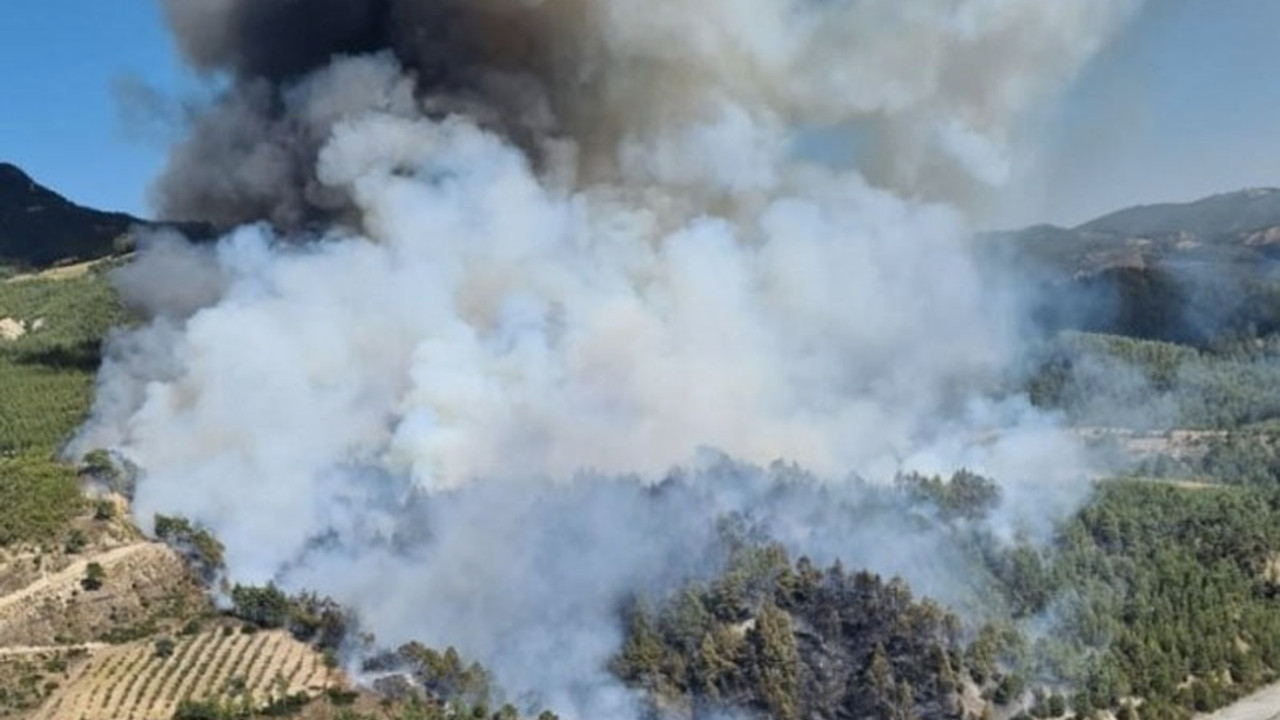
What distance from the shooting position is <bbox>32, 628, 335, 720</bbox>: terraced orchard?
1544 inches

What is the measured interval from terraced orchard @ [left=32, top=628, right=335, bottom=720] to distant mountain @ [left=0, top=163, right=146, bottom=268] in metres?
94.9

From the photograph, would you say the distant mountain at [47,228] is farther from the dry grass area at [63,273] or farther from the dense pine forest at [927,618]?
the dense pine forest at [927,618]

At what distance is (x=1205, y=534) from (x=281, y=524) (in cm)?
3813

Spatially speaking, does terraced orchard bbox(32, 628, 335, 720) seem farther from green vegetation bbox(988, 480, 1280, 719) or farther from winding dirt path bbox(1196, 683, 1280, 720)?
winding dirt path bbox(1196, 683, 1280, 720)

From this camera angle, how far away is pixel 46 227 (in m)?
150

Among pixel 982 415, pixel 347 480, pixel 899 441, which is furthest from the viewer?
pixel 982 415

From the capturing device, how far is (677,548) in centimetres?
4931

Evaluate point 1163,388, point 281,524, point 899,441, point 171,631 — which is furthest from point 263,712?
point 1163,388

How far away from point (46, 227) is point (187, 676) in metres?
122

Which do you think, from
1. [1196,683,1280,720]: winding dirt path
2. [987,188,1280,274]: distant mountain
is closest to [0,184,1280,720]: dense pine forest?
[1196,683,1280,720]: winding dirt path

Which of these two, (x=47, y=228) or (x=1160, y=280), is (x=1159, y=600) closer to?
(x=1160, y=280)

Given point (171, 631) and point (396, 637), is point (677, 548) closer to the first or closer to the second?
point (396, 637)

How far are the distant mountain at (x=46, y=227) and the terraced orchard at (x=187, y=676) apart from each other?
94.9 meters

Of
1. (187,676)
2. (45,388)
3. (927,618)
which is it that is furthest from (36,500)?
(45,388)
